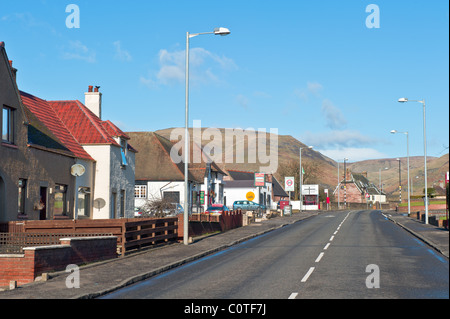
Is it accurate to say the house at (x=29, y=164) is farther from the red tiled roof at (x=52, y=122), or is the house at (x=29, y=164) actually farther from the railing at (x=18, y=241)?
the railing at (x=18, y=241)

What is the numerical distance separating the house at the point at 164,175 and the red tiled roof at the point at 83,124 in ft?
52.9

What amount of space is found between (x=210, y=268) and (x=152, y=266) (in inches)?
74.2

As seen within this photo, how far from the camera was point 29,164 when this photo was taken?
27.5 m

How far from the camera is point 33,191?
27.9m

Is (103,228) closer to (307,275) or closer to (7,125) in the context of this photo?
(7,125)

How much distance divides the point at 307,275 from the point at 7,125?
1658 centimetres

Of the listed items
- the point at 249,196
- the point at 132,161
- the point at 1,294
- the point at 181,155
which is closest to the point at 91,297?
the point at 1,294

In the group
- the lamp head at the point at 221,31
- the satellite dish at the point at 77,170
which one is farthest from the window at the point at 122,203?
the lamp head at the point at 221,31

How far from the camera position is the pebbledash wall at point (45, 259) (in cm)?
1527

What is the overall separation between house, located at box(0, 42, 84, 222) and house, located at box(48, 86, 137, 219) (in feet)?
9.06

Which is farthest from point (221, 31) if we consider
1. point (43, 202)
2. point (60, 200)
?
point (60, 200)

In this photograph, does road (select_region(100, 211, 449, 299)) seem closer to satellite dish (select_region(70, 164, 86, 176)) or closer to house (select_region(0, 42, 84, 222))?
house (select_region(0, 42, 84, 222))
